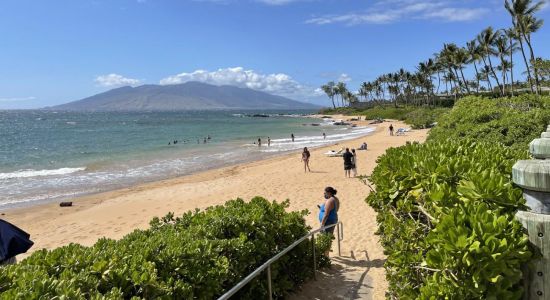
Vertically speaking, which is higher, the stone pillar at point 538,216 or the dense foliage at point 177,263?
the stone pillar at point 538,216

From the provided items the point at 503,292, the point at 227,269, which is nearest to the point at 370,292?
the point at 227,269

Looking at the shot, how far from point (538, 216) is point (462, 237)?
0.45m

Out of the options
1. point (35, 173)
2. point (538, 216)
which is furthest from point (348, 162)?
point (35, 173)

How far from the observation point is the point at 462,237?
2.25 metres

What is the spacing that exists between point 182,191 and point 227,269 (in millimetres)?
15023

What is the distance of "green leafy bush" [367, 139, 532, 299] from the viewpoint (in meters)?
2.25

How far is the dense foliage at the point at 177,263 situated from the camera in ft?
8.87

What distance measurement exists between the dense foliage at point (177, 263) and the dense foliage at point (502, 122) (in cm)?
575

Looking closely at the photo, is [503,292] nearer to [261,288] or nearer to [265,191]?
[261,288]

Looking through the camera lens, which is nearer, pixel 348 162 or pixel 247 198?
pixel 247 198

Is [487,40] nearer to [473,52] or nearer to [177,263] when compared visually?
[473,52]

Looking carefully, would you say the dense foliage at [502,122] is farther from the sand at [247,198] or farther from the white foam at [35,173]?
the white foam at [35,173]

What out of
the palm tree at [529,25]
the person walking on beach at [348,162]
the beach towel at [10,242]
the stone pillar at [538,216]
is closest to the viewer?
the stone pillar at [538,216]

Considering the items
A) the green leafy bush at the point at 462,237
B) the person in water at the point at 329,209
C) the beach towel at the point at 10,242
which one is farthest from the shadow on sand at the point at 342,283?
the beach towel at the point at 10,242
